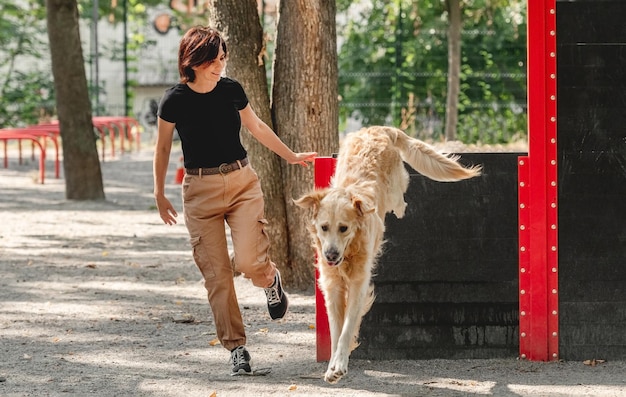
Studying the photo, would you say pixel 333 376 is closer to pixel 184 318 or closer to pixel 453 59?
pixel 184 318

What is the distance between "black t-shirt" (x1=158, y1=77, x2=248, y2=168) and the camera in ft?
19.5

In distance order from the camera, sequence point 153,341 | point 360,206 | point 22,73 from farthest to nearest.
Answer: point 22,73
point 153,341
point 360,206

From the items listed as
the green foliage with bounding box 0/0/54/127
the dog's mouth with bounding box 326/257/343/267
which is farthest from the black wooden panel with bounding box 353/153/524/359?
the green foliage with bounding box 0/0/54/127

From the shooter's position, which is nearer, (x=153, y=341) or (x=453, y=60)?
(x=153, y=341)

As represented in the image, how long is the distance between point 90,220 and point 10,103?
13083 mm

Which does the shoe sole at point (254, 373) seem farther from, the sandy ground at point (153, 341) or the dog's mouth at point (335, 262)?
the dog's mouth at point (335, 262)

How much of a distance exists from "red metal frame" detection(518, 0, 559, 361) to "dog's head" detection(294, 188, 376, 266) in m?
1.14

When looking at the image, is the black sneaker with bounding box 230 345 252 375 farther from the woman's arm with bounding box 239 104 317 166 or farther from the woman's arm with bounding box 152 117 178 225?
the woman's arm with bounding box 239 104 317 166

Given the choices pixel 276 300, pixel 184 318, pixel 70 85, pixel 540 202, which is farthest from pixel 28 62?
pixel 540 202

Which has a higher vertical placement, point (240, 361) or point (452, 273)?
point (452, 273)

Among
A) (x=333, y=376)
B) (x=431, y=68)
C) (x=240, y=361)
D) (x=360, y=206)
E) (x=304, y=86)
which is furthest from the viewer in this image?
(x=431, y=68)

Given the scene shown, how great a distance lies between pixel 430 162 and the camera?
662cm

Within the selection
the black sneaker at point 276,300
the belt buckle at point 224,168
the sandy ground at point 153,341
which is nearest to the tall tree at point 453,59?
the sandy ground at point 153,341

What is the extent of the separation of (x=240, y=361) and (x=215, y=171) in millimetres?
1119
